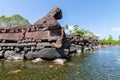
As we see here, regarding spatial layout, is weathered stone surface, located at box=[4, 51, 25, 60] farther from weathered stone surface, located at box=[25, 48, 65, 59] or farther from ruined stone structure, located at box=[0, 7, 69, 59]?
weathered stone surface, located at box=[25, 48, 65, 59]

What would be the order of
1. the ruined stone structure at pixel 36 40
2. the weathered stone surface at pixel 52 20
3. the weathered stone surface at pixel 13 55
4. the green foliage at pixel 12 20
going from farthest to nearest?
1. the green foliage at pixel 12 20
2. the weathered stone surface at pixel 13 55
3. the weathered stone surface at pixel 52 20
4. the ruined stone structure at pixel 36 40

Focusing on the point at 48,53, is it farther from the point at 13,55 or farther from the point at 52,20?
the point at 13,55

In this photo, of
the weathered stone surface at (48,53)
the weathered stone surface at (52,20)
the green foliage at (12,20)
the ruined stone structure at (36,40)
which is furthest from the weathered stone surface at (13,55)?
the green foliage at (12,20)

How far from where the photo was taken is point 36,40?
18.4 m

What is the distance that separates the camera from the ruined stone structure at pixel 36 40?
1725cm

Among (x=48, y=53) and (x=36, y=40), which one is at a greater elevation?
(x=36, y=40)

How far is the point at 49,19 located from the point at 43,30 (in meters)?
1.36

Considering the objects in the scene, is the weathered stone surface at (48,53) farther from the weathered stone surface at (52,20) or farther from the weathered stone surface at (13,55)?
the weathered stone surface at (52,20)

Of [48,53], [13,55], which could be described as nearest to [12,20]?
[13,55]

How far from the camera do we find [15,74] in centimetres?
1112

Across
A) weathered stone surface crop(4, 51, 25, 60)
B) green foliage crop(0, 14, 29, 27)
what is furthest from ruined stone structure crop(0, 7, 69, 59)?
green foliage crop(0, 14, 29, 27)

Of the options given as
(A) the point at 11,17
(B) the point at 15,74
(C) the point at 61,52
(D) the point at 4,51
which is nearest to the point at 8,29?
(D) the point at 4,51

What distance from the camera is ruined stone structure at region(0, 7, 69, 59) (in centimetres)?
1725

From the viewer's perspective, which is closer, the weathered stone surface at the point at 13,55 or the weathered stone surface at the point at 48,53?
the weathered stone surface at the point at 48,53
